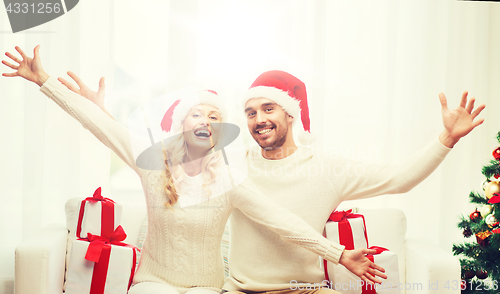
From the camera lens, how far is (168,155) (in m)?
1.79

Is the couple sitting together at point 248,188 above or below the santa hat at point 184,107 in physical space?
below

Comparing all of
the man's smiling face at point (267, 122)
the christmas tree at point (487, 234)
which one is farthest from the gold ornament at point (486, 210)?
the man's smiling face at point (267, 122)

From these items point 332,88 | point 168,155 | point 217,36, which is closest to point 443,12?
point 332,88

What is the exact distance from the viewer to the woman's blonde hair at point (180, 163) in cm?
176

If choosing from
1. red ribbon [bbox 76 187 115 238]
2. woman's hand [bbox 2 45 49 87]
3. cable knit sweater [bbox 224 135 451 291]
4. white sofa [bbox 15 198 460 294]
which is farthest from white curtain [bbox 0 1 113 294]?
cable knit sweater [bbox 224 135 451 291]

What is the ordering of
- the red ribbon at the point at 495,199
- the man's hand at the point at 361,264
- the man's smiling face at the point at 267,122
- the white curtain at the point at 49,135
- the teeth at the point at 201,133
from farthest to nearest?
the white curtain at the point at 49,135 → the red ribbon at the point at 495,199 → the man's smiling face at the point at 267,122 → the teeth at the point at 201,133 → the man's hand at the point at 361,264

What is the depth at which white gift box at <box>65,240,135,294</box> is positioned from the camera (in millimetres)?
1711

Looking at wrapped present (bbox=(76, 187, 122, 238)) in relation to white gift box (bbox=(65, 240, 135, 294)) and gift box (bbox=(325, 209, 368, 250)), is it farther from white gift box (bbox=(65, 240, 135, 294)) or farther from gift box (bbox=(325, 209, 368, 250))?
gift box (bbox=(325, 209, 368, 250))

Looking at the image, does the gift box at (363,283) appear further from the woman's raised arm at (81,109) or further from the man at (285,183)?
the woman's raised arm at (81,109)

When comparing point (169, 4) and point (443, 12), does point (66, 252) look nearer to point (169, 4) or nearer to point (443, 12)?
point (169, 4)

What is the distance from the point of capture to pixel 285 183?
1.87 metres

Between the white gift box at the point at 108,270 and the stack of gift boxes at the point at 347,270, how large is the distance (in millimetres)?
871

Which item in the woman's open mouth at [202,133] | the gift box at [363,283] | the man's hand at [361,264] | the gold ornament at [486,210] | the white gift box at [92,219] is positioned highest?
the woman's open mouth at [202,133]

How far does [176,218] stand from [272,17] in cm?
146
